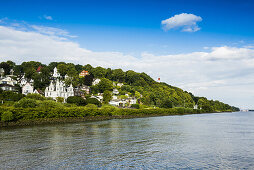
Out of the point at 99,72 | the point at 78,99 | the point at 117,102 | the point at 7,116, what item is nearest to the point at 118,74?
the point at 99,72

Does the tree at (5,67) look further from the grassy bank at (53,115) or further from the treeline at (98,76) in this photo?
the grassy bank at (53,115)

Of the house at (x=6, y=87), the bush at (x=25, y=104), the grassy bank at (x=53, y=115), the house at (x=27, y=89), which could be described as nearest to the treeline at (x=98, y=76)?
the house at (x=27, y=89)

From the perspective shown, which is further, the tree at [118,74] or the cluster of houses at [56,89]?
the tree at [118,74]

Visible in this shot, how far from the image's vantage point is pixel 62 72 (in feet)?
502

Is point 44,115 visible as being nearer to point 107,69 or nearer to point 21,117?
point 21,117

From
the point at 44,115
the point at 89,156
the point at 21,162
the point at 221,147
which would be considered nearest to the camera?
the point at 21,162

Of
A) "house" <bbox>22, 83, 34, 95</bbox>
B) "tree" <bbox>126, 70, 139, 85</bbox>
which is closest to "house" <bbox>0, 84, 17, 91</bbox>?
"house" <bbox>22, 83, 34, 95</bbox>

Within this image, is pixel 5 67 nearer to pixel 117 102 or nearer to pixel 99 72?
pixel 99 72

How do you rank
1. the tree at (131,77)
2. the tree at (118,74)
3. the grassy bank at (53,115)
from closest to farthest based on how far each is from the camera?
1. the grassy bank at (53,115)
2. the tree at (118,74)
3. the tree at (131,77)

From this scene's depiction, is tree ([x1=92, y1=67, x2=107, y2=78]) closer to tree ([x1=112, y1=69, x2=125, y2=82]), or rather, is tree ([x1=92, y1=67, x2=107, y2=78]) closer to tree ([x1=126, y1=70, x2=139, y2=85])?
tree ([x1=112, y1=69, x2=125, y2=82])

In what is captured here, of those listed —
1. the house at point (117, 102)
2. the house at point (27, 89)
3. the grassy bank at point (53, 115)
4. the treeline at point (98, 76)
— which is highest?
the treeline at point (98, 76)

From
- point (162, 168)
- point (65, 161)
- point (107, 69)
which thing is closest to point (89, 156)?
point (65, 161)

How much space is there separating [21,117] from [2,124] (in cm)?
494

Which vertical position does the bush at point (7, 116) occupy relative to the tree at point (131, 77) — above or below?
below
